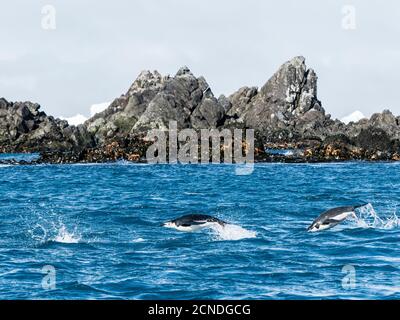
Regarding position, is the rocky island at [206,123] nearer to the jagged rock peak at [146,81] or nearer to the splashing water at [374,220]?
the jagged rock peak at [146,81]

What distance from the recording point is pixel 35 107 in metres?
134

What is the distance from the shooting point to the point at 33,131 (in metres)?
123

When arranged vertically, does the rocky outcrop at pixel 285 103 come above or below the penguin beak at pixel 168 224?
above

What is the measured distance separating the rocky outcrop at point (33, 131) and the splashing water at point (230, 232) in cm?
7367

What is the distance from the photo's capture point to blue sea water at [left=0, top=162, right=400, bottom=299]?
47.8 feet

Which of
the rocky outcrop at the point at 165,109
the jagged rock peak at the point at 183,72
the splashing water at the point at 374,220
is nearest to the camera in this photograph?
the splashing water at the point at 374,220

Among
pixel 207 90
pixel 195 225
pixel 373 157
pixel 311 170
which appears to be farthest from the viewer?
pixel 207 90

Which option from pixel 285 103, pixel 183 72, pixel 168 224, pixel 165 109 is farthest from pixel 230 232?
pixel 285 103

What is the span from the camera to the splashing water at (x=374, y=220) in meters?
23.1

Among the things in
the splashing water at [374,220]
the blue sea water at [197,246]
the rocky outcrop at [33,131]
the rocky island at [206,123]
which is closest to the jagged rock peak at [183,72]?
the rocky island at [206,123]

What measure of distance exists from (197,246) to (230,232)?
7.54ft
